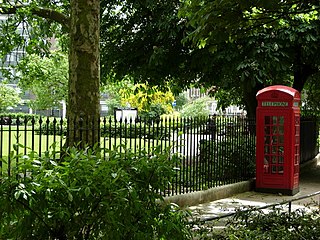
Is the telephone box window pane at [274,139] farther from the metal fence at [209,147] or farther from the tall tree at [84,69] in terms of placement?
the tall tree at [84,69]

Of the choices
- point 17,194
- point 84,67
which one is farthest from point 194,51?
point 17,194

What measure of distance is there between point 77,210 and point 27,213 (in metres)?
0.36

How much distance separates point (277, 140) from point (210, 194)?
2.52m

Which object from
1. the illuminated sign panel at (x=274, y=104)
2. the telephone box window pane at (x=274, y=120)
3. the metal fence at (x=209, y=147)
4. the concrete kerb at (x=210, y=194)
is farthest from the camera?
the telephone box window pane at (x=274, y=120)

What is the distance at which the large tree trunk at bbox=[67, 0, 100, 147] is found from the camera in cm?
673

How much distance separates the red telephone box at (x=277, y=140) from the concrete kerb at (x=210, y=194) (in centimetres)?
43

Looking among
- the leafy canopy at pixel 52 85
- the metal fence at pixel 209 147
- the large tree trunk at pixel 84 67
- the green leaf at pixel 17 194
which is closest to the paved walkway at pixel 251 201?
the metal fence at pixel 209 147

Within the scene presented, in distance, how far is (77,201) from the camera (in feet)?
12.1

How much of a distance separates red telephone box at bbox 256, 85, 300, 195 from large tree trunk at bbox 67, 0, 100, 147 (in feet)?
Result: 20.6

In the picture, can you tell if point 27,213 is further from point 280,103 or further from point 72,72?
point 280,103

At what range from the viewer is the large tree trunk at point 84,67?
673 cm

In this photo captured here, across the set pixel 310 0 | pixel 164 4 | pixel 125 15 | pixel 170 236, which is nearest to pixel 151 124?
pixel 310 0

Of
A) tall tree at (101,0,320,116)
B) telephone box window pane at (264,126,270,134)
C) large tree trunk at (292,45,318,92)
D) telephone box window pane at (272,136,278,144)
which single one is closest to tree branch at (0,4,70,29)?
tall tree at (101,0,320,116)

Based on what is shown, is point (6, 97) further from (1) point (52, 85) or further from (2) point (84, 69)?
(2) point (84, 69)
